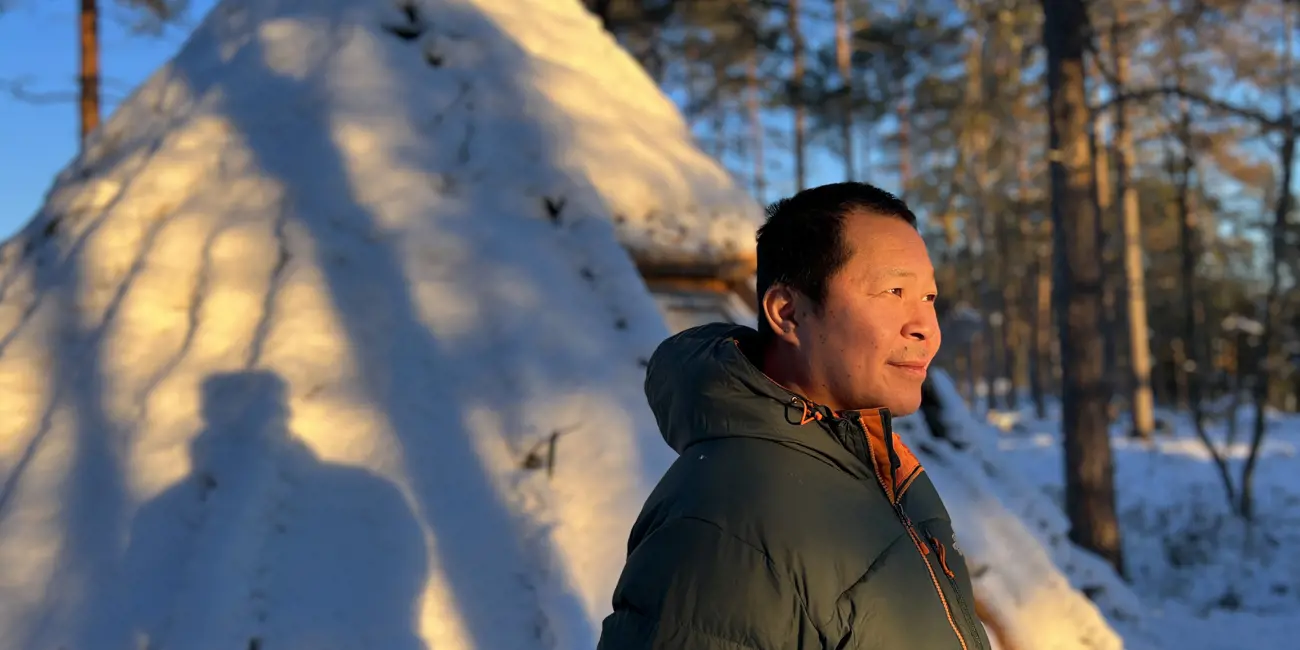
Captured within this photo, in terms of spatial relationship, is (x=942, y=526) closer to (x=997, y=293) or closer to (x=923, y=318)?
(x=923, y=318)

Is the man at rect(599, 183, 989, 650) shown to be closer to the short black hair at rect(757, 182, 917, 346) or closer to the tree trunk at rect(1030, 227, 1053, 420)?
the short black hair at rect(757, 182, 917, 346)

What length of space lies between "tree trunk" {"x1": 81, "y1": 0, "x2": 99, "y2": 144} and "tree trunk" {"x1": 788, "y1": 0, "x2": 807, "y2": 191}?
9.17 metres

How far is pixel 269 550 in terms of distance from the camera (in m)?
2.64

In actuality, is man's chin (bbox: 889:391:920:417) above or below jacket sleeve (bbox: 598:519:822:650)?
above

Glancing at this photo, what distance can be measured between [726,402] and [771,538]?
21 cm

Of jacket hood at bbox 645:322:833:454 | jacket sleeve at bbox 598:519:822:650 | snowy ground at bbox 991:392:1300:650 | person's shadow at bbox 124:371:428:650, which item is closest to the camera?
jacket sleeve at bbox 598:519:822:650

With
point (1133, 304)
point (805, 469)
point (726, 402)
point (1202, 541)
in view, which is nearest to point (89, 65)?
point (726, 402)

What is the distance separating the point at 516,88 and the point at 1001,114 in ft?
27.4

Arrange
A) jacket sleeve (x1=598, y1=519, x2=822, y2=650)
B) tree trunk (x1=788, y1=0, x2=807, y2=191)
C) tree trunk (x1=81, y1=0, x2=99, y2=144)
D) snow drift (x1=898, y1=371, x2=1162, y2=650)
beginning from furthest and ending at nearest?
tree trunk (x1=788, y1=0, x2=807, y2=191) < tree trunk (x1=81, y1=0, x2=99, y2=144) < snow drift (x1=898, y1=371, x2=1162, y2=650) < jacket sleeve (x1=598, y1=519, x2=822, y2=650)

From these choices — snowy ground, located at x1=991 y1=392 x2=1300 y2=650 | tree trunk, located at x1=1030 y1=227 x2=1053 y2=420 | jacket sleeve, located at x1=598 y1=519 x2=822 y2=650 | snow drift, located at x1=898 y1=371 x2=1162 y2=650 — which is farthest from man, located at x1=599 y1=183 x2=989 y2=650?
tree trunk, located at x1=1030 y1=227 x2=1053 y2=420

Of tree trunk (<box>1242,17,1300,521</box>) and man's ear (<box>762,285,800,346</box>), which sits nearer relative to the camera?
man's ear (<box>762,285,800,346</box>)

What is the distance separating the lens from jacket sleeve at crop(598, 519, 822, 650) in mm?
1046

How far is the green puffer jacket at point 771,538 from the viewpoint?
1.06m

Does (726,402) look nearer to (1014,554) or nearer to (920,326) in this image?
(920,326)
